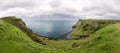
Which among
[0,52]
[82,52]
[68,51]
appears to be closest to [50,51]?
[68,51]

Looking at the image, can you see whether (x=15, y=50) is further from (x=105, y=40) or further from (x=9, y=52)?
(x=105, y=40)

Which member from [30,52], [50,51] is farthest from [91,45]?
[30,52]

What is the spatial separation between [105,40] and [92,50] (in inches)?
402

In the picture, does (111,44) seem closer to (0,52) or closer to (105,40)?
(105,40)

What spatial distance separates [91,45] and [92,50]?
6.94 metres

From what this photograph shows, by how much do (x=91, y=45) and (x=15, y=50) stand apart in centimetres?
3321

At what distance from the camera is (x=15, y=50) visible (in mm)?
93000

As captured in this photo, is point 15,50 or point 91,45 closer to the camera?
point 15,50

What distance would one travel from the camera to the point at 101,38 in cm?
10350

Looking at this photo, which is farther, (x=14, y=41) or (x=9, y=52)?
(x=14, y=41)

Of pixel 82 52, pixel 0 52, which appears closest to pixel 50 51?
pixel 82 52

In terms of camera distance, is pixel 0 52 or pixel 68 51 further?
pixel 68 51

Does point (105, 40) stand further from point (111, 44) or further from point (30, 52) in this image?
point (30, 52)

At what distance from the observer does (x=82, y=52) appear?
92750 mm
